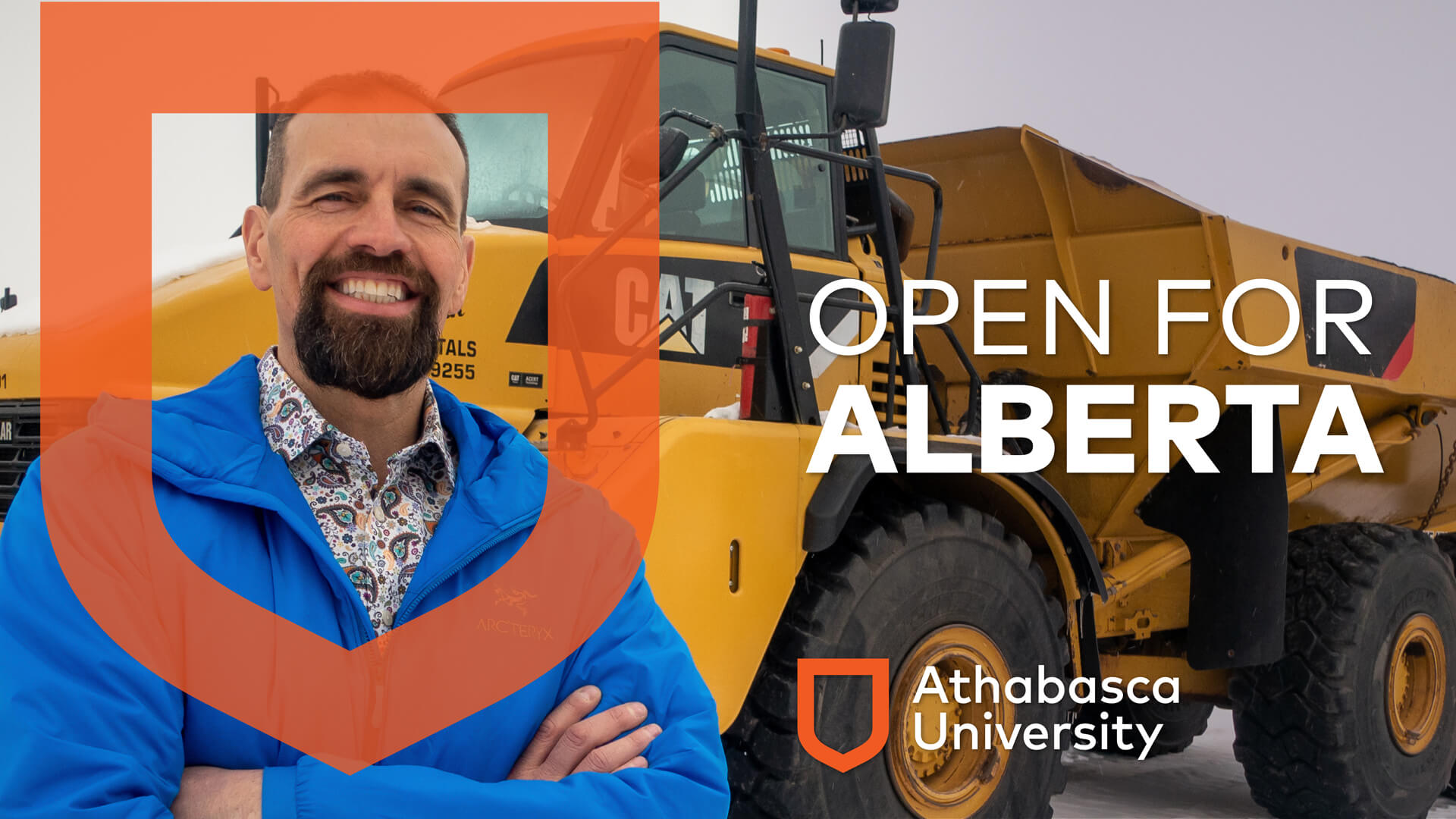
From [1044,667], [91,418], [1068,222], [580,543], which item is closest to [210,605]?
[91,418]

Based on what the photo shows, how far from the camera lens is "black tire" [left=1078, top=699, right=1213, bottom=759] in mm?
7020

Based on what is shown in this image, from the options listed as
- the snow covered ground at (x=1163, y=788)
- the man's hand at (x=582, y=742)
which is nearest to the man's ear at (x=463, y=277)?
the man's hand at (x=582, y=742)

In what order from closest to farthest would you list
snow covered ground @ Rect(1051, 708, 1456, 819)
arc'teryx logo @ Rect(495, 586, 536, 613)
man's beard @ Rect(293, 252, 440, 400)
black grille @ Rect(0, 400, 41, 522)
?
man's beard @ Rect(293, 252, 440, 400) < arc'teryx logo @ Rect(495, 586, 536, 613) < black grille @ Rect(0, 400, 41, 522) < snow covered ground @ Rect(1051, 708, 1456, 819)

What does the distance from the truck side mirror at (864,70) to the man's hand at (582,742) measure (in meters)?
2.36

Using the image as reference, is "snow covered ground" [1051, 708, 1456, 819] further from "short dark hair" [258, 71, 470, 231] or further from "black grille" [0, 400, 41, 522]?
"short dark hair" [258, 71, 470, 231]

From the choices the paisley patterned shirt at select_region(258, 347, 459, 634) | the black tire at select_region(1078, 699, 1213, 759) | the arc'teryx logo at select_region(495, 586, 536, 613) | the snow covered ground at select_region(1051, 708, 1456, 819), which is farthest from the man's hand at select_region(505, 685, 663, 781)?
the black tire at select_region(1078, 699, 1213, 759)

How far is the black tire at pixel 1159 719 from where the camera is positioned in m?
7.02

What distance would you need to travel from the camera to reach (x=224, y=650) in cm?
166

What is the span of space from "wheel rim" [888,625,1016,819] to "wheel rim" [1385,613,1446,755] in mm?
2753

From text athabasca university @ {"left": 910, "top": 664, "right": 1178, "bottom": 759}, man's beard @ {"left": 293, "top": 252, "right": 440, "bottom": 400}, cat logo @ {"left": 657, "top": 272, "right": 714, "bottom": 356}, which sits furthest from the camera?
text athabasca university @ {"left": 910, "top": 664, "right": 1178, "bottom": 759}

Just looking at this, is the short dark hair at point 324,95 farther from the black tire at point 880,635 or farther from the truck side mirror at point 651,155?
the black tire at point 880,635

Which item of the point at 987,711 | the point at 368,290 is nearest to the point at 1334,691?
the point at 987,711

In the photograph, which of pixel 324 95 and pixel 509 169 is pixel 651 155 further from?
pixel 324 95

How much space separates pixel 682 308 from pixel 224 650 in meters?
2.66
